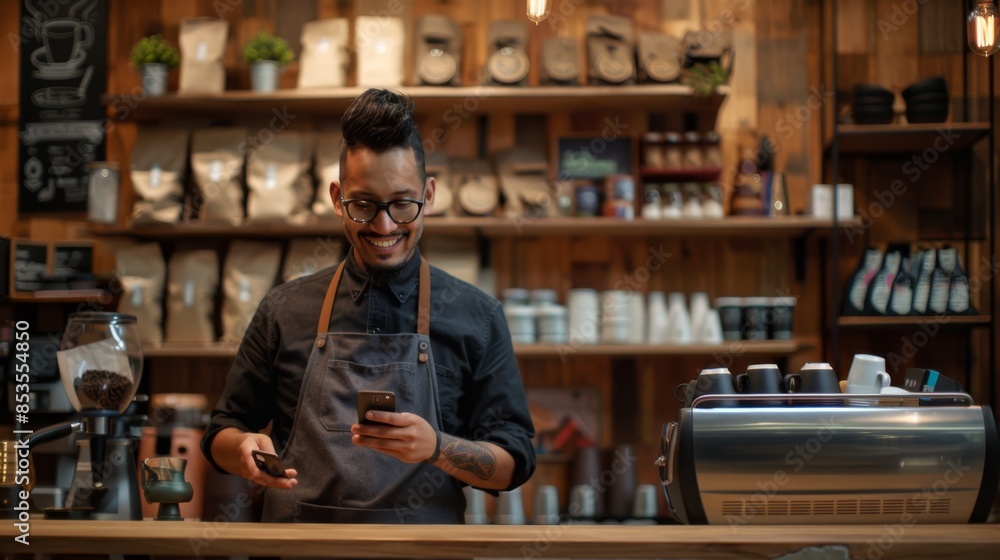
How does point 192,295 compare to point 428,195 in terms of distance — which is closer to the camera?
point 428,195

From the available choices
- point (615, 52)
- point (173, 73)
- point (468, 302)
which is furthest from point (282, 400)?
point (173, 73)

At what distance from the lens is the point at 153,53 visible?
3887mm

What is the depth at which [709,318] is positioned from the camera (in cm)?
373

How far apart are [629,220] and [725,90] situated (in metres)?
0.56

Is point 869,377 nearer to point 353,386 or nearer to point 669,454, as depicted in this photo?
point 669,454

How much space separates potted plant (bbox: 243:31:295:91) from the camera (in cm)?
386

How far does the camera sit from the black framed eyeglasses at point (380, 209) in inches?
77.6

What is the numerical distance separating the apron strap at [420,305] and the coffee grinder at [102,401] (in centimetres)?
41

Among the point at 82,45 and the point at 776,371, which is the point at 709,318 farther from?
the point at 82,45

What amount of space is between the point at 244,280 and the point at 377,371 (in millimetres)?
1918

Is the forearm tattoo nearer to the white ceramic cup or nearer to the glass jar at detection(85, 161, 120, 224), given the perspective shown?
the white ceramic cup

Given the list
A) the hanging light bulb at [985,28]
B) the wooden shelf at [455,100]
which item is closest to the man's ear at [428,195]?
the hanging light bulb at [985,28]

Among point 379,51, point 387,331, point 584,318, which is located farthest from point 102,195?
point 387,331

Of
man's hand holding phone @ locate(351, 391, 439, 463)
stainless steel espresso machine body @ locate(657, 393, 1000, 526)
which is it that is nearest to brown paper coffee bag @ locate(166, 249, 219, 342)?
man's hand holding phone @ locate(351, 391, 439, 463)
